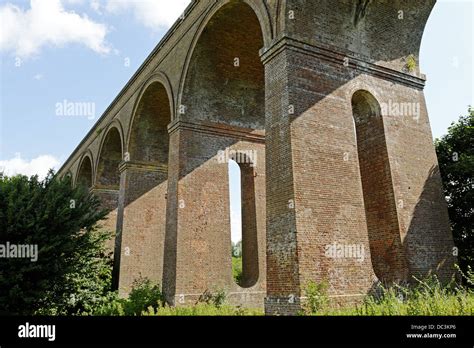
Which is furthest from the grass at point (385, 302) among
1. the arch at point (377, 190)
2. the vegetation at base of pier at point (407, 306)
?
the arch at point (377, 190)

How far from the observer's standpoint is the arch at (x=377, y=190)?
28.8 feet

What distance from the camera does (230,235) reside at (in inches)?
506

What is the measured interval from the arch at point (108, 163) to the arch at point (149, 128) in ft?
14.5

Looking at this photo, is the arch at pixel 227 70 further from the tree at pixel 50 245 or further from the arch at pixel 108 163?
the arch at pixel 108 163

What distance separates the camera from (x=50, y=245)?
9852 millimetres

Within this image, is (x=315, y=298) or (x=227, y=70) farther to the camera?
(x=227, y=70)

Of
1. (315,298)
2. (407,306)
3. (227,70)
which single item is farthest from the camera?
(227,70)

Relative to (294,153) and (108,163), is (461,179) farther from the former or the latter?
(108,163)

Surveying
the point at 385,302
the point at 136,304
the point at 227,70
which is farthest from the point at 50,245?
the point at 385,302

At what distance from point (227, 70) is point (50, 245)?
748 centimetres

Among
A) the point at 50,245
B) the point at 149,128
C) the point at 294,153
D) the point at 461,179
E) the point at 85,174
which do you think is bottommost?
the point at 50,245

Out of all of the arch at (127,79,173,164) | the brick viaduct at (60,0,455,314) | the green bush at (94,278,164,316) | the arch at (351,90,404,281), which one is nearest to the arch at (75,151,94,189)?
the arch at (127,79,173,164)

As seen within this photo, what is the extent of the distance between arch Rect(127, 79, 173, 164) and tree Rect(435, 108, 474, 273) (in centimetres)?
1028
